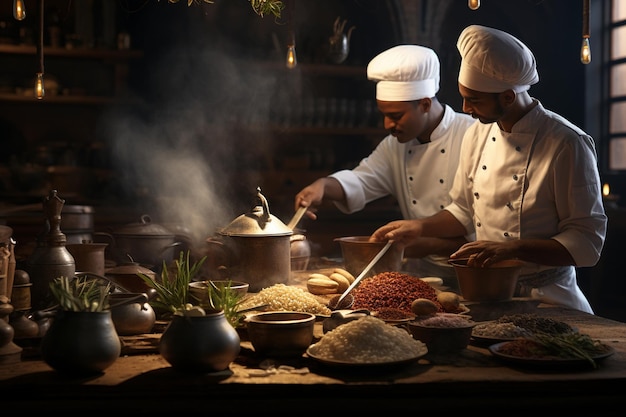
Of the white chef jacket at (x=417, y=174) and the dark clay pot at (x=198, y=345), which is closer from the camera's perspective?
the dark clay pot at (x=198, y=345)

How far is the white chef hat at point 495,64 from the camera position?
10.8 ft

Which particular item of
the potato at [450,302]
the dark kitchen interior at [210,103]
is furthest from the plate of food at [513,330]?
the dark kitchen interior at [210,103]

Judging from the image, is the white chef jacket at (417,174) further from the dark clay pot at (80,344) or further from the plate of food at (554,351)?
the dark clay pot at (80,344)

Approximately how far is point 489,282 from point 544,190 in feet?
2.12

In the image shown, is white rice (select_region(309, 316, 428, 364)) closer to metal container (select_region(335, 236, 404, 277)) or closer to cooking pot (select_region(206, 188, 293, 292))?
cooking pot (select_region(206, 188, 293, 292))

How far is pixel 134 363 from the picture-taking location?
6.90 ft

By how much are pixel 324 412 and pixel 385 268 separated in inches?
60.3

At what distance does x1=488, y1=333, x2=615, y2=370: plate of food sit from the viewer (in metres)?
2.02

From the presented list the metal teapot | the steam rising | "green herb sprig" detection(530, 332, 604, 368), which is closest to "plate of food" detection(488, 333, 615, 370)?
"green herb sprig" detection(530, 332, 604, 368)

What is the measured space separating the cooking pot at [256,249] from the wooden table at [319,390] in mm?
1188

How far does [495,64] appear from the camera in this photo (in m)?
3.28

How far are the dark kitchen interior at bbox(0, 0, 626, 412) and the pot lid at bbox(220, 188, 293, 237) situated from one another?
343 cm

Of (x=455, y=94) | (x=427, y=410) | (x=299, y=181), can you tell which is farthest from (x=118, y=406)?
(x=455, y=94)

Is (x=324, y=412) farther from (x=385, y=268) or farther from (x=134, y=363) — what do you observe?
(x=385, y=268)
